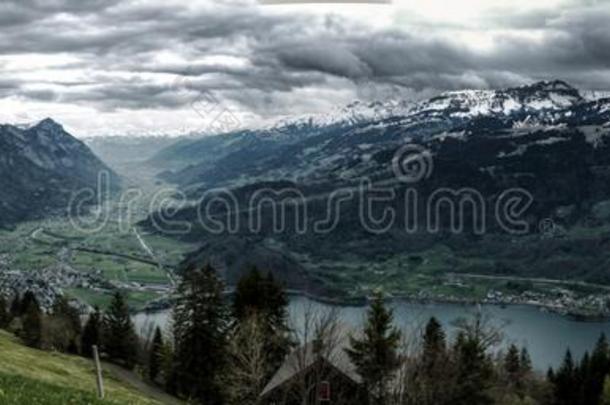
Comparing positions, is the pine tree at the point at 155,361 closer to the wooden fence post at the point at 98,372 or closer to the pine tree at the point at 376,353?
the pine tree at the point at 376,353

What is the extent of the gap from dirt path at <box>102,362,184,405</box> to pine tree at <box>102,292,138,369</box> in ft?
21.1

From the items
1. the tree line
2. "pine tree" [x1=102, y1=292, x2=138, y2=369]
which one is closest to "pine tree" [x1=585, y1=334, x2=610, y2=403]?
the tree line

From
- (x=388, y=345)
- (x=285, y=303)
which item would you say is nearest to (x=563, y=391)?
(x=285, y=303)

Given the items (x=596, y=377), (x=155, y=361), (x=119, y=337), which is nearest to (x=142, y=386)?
(x=155, y=361)

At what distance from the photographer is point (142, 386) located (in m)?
101

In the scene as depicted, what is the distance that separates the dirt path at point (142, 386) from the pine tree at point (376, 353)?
22.6 meters

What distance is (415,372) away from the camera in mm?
62156

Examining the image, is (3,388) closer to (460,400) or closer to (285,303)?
(460,400)

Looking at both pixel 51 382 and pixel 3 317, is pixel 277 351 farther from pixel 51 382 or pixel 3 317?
pixel 3 317

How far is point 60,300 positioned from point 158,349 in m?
54.1

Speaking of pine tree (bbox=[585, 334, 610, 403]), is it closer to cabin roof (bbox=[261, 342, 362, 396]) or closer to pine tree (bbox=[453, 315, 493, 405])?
pine tree (bbox=[453, 315, 493, 405])

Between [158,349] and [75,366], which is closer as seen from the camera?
[75,366]

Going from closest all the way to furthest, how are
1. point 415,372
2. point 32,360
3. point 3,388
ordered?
1. point 3,388
2. point 415,372
3. point 32,360

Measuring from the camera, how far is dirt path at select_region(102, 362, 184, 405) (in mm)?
90688
